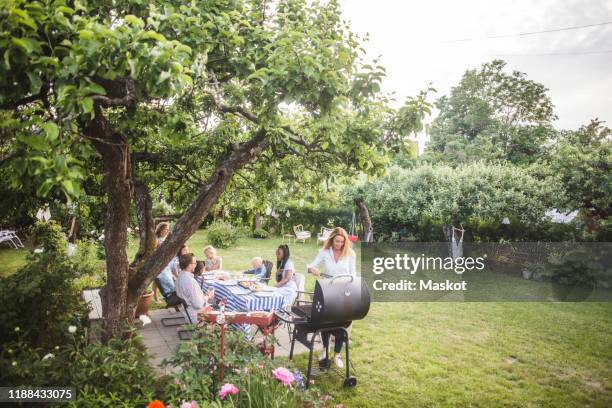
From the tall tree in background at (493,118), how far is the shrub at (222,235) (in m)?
17.5

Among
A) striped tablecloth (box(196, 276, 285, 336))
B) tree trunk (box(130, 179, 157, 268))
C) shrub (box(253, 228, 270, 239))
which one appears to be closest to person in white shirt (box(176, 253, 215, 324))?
striped tablecloth (box(196, 276, 285, 336))

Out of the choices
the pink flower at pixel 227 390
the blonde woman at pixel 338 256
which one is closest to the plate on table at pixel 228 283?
the blonde woman at pixel 338 256

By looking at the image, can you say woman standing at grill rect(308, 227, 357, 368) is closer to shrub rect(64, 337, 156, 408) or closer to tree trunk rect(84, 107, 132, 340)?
tree trunk rect(84, 107, 132, 340)

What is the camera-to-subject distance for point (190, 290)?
5.93 m

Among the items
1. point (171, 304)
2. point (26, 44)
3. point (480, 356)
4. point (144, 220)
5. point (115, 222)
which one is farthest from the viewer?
point (171, 304)

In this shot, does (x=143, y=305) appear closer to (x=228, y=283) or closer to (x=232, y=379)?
(x=228, y=283)

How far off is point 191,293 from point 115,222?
222 cm

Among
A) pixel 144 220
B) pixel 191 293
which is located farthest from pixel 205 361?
pixel 144 220

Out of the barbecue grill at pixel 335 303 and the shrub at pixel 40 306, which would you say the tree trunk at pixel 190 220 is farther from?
the barbecue grill at pixel 335 303

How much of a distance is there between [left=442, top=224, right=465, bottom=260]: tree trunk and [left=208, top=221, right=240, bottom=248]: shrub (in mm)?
9035

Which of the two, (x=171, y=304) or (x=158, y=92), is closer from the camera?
(x=158, y=92)

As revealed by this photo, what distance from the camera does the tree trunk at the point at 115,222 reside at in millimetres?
3781

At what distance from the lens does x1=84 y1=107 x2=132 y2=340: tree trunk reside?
378cm

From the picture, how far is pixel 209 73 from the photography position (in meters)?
3.82
